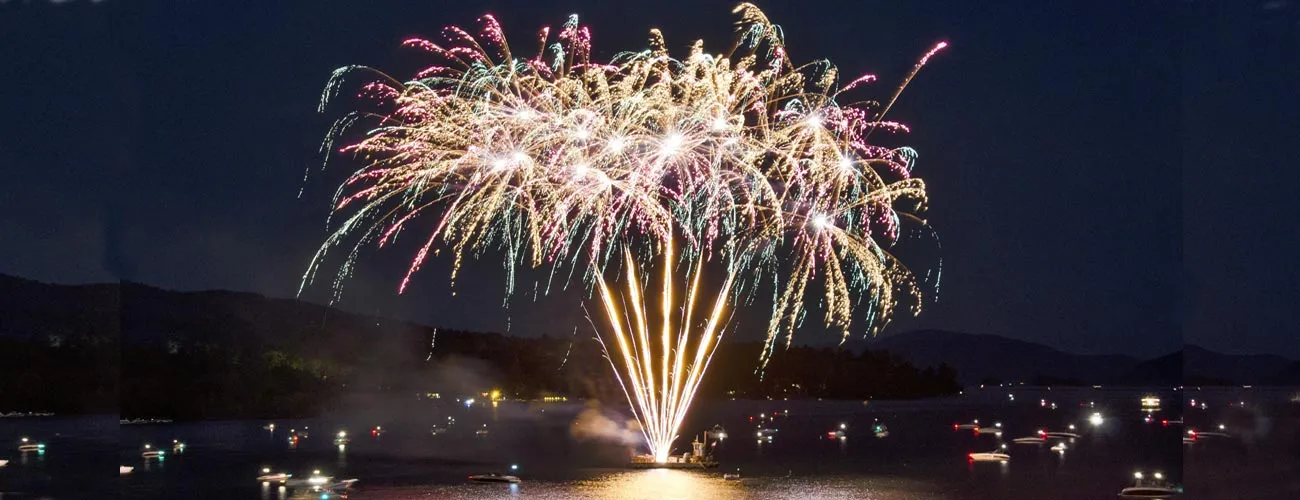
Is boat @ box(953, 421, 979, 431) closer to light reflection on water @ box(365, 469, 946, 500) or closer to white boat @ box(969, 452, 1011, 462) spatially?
white boat @ box(969, 452, 1011, 462)

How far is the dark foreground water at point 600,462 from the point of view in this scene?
30656mm

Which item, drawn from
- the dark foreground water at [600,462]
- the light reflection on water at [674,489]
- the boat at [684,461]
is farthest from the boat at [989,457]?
the boat at [684,461]

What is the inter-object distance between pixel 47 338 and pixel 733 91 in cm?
4393

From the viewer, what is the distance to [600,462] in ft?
136

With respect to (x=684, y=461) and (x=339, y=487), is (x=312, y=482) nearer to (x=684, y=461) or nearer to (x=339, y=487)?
(x=339, y=487)

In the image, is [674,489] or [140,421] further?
[140,421]

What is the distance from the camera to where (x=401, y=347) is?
9250 cm

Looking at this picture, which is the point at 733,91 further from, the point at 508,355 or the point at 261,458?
the point at 508,355

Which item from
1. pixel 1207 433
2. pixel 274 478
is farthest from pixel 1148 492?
pixel 1207 433

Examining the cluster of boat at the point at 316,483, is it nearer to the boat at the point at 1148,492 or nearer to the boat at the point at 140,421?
the boat at the point at 1148,492

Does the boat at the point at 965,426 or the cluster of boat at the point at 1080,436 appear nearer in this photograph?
the cluster of boat at the point at 1080,436

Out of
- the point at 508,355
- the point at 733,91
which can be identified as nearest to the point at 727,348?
the point at 508,355

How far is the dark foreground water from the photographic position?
30.7 m

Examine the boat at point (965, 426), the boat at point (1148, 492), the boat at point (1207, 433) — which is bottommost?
the boat at point (965, 426)
